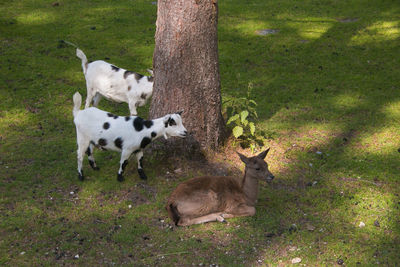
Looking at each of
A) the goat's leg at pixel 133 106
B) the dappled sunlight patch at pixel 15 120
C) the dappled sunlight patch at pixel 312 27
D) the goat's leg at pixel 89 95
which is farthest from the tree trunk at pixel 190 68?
the dappled sunlight patch at pixel 312 27

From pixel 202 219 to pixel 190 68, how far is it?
286 cm

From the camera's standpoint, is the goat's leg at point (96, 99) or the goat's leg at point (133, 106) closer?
the goat's leg at point (133, 106)

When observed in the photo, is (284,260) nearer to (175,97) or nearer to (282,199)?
(282,199)

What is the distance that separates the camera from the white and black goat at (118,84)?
986 cm

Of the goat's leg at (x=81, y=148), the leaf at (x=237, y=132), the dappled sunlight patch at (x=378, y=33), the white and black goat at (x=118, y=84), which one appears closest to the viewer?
the goat's leg at (x=81, y=148)

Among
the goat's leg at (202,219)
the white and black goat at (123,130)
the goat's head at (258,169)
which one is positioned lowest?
the goat's leg at (202,219)

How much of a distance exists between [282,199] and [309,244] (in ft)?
4.11

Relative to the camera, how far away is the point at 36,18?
53.9 ft

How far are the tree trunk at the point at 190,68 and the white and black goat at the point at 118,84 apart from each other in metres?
1.31

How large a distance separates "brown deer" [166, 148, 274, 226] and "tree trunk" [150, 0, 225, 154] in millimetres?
1550

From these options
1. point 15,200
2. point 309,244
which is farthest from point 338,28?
point 15,200

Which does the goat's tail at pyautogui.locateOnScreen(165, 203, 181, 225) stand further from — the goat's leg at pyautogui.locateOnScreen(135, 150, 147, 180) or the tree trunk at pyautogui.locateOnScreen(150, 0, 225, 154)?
the tree trunk at pyautogui.locateOnScreen(150, 0, 225, 154)

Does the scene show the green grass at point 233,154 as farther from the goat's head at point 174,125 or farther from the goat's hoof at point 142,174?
the goat's head at point 174,125

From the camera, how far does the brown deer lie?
692cm
